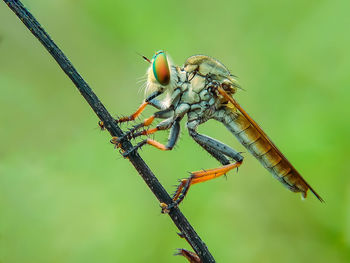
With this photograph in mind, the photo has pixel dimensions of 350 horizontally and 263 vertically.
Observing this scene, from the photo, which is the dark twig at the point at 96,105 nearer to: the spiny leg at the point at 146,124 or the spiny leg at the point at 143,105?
the spiny leg at the point at 146,124

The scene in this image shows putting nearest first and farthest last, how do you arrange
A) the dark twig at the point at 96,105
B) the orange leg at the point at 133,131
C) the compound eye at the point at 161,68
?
the dark twig at the point at 96,105 < the orange leg at the point at 133,131 < the compound eye at the point at 161,68

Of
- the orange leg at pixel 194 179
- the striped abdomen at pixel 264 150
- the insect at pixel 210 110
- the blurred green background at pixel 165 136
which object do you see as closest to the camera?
the orange leg at pixel 194 179

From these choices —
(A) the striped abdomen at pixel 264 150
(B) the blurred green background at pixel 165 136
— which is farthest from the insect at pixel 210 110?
(B) the blurred green background at pixel 165 136

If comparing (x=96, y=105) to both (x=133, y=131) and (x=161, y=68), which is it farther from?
(x=161, y=68)

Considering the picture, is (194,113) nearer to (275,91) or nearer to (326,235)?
(275,91)

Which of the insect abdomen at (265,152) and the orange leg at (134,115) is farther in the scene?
the insect abdomen at (265,152)

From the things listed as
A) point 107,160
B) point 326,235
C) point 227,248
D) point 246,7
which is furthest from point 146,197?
point 246,7
